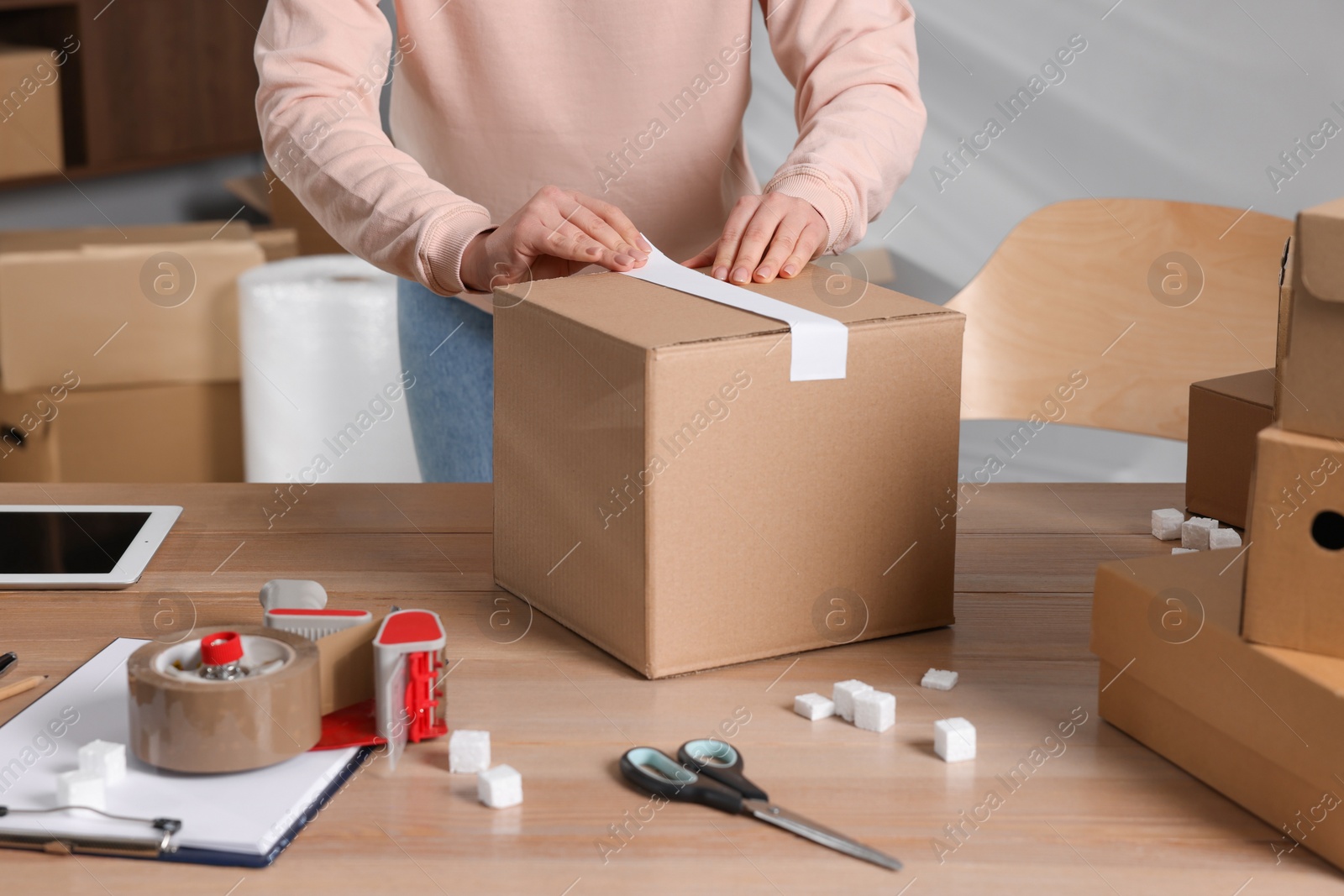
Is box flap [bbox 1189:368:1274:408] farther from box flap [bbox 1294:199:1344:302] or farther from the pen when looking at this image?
the pen

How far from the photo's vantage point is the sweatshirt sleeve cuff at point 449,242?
1100 mm

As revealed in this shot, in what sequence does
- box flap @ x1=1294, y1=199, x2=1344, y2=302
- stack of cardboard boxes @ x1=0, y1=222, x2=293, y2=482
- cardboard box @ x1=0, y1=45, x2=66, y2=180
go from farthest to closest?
cardboard box @ x1=0, y1=45, x2=66, y2=180, stack of cardboard boxes @ x1=0, y1=222, x2=293, y2=482, box flap @ x1=1294, y1=199, x2=1344, y2=302

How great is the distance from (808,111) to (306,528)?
25.4 inches

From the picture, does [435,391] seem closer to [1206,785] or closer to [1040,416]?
[1040,416]

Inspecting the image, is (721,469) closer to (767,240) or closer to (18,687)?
(767,240)

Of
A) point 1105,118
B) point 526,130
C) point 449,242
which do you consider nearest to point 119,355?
point 526,130

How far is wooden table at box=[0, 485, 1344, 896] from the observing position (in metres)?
0.63

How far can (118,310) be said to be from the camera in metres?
2.33

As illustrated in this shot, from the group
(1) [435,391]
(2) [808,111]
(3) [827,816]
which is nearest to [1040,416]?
(2) [808,111]

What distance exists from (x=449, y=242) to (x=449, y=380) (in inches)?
13.2

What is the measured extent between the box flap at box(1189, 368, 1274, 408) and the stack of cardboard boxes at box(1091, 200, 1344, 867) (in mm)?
376

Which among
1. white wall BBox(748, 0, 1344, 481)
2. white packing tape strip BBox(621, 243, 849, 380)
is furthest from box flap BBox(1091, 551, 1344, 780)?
white wall BBox(748, 0, 1344, 481)

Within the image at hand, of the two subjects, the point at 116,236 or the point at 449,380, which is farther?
the point at 116,236

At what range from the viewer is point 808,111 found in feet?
4.34
